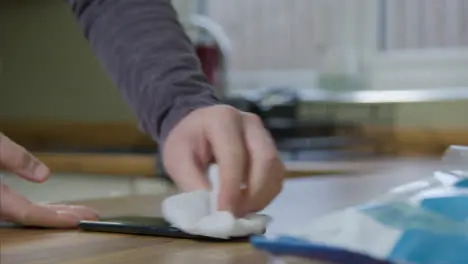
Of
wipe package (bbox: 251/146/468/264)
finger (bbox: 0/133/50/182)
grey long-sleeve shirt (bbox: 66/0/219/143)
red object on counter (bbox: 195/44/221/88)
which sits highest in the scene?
red object on counter (bbox: 195/44/221/88)

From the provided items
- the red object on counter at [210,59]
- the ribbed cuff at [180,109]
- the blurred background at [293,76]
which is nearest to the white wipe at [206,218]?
the ribbed cuff at [180,109]

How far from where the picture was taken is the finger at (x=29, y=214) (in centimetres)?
68

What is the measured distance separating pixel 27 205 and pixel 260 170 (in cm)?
18

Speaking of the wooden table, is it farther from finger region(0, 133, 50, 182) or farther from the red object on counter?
the red object on counter

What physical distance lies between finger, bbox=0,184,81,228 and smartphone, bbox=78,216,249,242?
0.01 meters

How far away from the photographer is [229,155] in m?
0.71

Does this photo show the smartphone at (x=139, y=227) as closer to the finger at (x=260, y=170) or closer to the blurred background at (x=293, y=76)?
the finger at (x=260, y=170)

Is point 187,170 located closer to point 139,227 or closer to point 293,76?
point 139,227

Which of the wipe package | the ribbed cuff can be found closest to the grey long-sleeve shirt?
the ribbed cuff

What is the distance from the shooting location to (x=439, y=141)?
2.23 metres

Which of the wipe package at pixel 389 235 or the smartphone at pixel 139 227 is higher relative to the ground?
→ the wipe package at pixel 389 235

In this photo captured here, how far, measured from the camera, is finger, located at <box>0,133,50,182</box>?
65cm

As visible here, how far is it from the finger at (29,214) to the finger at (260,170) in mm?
138

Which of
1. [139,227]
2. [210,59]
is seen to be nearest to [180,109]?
[139,227]
